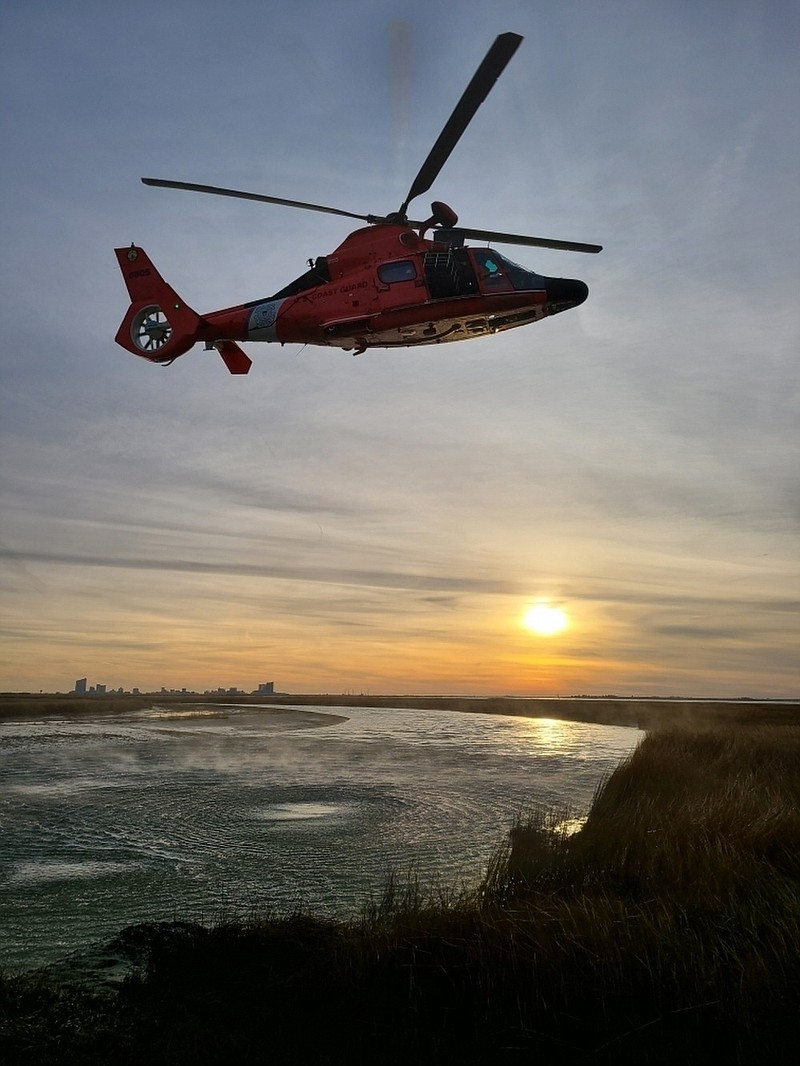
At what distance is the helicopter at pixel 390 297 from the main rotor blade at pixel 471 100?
95mm

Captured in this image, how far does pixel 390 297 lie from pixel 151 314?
6593 mm

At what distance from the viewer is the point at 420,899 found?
30.6 feet

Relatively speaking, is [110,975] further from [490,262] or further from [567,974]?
[490,262]

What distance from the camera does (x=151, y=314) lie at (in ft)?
64.5

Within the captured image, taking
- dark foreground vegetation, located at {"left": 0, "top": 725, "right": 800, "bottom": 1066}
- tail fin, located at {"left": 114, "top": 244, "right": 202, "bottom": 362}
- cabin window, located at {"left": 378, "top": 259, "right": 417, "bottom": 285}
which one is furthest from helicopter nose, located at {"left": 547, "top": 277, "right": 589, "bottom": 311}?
dark foreground vegetation, located at {"left": 0, "top": 725, "right": 800, "bottom": 1066}

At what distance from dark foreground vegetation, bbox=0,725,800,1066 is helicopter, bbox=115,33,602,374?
38.7 ft

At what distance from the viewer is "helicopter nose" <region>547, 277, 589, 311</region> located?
17422mm

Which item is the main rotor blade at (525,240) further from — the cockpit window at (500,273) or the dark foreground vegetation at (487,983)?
the dark foreground vegetation at (487,983)

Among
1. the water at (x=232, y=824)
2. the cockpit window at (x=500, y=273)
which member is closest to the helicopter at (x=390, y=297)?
the cockpit window at (x=500, y=273)

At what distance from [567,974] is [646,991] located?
0.75m

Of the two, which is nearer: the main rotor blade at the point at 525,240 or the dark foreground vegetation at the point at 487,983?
the dark foreground vegetation at the point at 487,983

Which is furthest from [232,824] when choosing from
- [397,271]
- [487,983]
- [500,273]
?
[500,273]

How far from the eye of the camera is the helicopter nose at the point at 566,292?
17422mm

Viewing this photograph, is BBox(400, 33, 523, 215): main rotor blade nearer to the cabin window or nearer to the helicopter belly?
the cabin window
